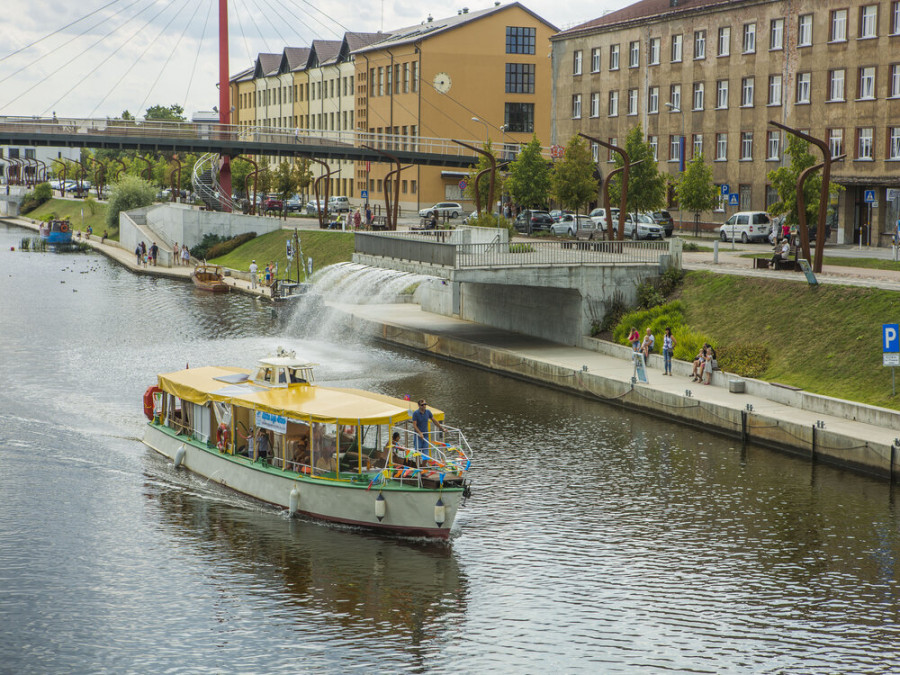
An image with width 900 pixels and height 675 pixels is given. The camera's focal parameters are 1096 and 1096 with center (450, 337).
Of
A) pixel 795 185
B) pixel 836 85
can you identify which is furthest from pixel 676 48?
pixel 795 185

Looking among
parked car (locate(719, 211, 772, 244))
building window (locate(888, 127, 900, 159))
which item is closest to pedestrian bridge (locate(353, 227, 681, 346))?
parked car (locate(719, 211, 772, 244))

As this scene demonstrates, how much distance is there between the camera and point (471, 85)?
4596 inches

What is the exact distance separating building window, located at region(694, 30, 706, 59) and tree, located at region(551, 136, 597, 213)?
14.4 m

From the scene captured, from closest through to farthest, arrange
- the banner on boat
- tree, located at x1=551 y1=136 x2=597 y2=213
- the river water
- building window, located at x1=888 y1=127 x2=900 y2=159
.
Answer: the river water < the banner on boat < building window, located at x1=888 y1=127 x2=900 y2=159 < tree, located at x1=551 y1=136 x2=597 y2=213

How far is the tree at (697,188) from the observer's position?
7156cm

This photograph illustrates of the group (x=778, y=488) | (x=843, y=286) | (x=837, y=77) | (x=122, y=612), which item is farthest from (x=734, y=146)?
(x=122, y=612)

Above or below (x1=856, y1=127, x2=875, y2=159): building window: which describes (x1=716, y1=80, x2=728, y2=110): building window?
above

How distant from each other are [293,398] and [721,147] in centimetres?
5993

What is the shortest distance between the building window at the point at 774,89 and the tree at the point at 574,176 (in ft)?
45.3

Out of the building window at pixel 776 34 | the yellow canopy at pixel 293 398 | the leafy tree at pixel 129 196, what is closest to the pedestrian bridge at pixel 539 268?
the yellow canopy at pixel 293 398

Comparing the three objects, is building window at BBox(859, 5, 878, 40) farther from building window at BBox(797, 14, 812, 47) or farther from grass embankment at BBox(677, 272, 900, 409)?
grass embankment at BBox(677, 272, 900, 409)

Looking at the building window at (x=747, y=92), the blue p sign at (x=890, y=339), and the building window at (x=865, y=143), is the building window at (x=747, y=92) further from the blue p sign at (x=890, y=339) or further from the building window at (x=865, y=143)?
the blue p sign at (x=890, y=339)

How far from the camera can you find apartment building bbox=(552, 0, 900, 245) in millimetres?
69438

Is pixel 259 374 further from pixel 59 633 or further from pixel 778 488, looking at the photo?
pixel 778 488
